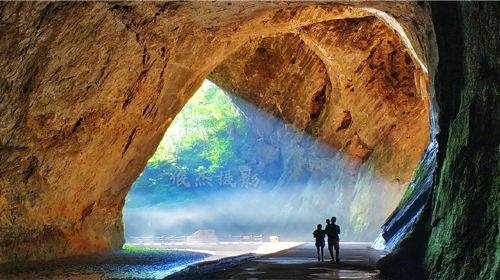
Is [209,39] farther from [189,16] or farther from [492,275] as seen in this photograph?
[492,275]

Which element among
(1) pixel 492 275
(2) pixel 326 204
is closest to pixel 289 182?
(2) pixel 326 204

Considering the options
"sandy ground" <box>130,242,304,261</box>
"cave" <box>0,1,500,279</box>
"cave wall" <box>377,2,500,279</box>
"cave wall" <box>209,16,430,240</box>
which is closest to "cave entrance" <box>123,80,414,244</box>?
"cave wall" <box>209,16,430,240</box>

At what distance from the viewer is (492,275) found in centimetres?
509

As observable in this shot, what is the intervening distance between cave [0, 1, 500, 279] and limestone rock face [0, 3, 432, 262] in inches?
1.7

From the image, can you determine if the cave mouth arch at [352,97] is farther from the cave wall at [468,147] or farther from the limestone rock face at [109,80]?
the cave wall at [468,147]

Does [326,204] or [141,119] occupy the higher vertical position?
[141,119]

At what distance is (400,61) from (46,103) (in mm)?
15782

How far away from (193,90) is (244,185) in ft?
84.1

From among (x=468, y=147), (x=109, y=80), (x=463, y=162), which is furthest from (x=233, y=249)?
(x=468, y=147)

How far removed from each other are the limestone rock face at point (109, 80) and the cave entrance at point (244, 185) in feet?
18.7

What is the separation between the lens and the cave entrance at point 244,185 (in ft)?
88.8

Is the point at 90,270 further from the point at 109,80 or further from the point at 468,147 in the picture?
the point at 468,147

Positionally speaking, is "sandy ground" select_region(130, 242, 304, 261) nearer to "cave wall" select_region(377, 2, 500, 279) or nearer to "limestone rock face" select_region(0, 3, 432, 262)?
"limestone rock face" select_region(0, 3, 432, 262)

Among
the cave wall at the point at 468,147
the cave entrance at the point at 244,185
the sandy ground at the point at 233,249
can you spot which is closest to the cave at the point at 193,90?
the cave wall at the point at 468,147
